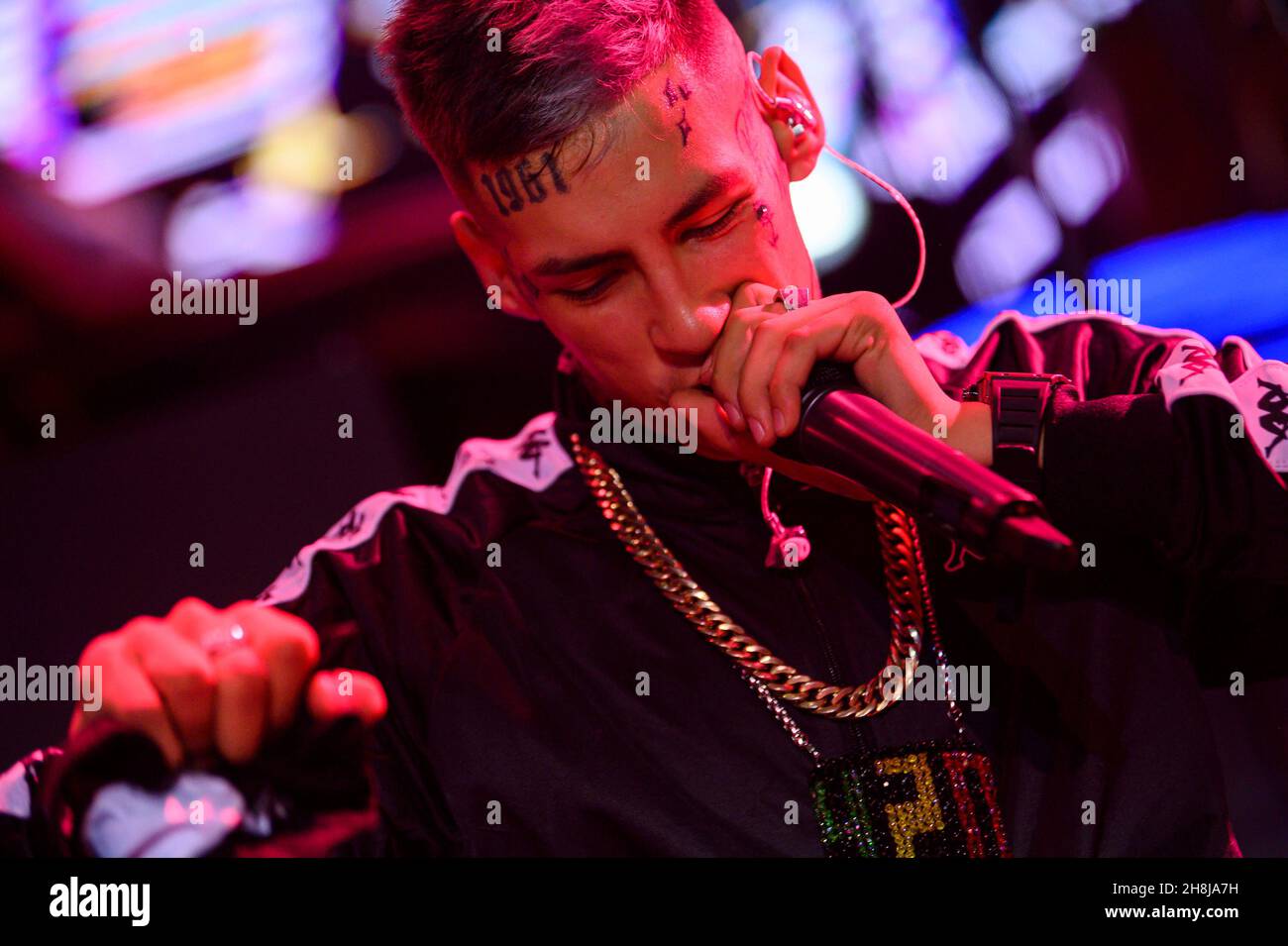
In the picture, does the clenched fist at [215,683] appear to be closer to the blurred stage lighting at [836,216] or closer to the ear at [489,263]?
the ear at [489,263]

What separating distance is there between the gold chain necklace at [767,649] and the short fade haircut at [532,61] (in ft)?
1.29

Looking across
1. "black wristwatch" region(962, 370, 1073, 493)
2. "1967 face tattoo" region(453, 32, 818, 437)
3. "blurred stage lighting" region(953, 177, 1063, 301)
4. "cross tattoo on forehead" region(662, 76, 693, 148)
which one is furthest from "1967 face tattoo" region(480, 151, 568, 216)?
"blurred stage lighting" region(953, 177, 1063, 301)

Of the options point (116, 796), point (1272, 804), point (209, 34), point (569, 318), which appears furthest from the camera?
point (209, 34)

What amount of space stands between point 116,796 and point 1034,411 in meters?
0.86

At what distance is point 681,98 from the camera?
1154 mm

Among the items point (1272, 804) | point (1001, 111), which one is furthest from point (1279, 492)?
point (1001, 111)

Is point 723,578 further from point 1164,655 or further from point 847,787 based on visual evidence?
point 1164,655

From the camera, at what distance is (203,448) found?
5.09 feet

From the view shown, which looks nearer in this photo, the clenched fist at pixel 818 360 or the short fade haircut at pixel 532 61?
the clenched fist at pixel 818 360

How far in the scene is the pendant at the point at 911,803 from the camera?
1.09 m

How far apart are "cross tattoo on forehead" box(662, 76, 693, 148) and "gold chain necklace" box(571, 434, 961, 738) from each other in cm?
39

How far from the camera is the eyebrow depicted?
1129 mm

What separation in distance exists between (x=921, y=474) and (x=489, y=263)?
26.6 inches

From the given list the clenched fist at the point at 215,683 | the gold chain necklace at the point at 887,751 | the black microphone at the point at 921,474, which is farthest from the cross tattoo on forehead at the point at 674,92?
the clenched fist at the point at 215,683
